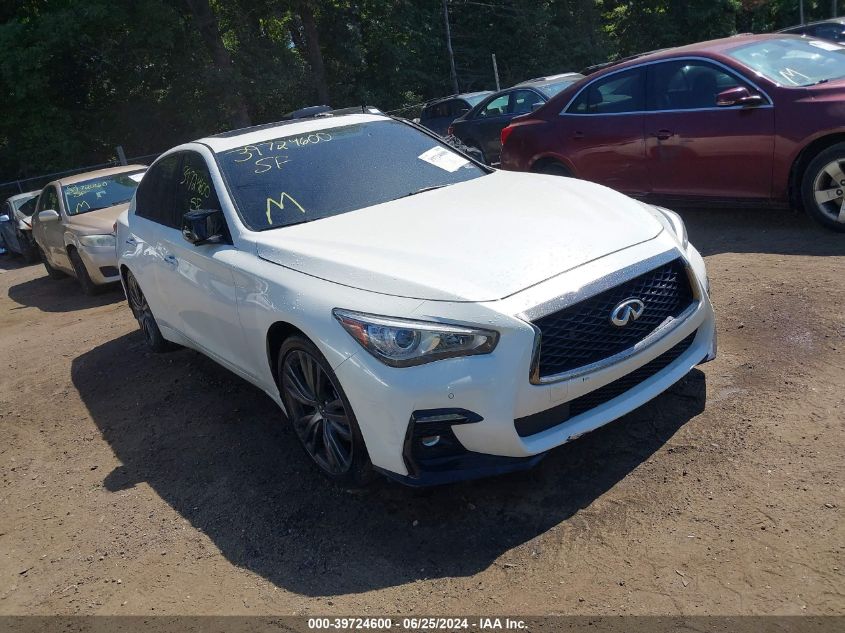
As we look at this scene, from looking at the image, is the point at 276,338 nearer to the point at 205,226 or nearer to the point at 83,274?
the point at 205,226

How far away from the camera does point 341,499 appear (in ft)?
13.0

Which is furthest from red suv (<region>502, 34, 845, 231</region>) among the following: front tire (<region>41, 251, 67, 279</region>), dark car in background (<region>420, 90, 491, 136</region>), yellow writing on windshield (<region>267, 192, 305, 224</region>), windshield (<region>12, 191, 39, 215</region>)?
windshield (<region>12, 191, 39, 215</region>)

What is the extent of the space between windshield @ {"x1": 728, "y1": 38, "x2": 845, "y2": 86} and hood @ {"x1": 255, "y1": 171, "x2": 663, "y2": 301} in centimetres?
308

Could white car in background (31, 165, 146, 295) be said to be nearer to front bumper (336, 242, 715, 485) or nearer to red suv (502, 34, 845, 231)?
red suv (502, 34, 845, 231)

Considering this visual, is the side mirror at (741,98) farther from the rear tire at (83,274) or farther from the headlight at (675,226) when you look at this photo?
the rear tire at (83,274)

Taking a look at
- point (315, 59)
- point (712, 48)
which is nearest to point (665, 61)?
point (712, 48)

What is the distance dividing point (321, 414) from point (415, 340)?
2.67ft

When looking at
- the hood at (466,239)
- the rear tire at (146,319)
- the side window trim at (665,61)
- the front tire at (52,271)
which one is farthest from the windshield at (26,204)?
the hood at (466,239)

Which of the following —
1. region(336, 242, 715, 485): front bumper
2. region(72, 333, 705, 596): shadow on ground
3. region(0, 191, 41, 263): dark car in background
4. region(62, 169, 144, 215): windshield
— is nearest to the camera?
region(336, 242, 715, 485): front bumper

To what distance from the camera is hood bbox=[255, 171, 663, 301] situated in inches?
138

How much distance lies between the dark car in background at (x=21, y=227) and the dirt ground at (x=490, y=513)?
1164cm

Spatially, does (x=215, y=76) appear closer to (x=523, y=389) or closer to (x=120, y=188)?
(x=120, y=188)

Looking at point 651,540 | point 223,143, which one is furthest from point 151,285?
point 651,540

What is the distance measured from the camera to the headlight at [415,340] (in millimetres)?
3264
